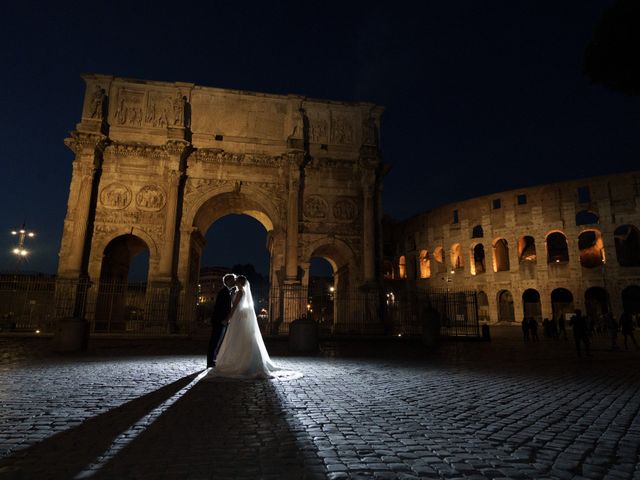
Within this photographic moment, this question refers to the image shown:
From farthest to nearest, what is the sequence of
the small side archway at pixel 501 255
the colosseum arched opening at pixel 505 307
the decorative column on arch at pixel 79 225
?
the small side archway at pixel 501 255 < the colosseum arched opening at pixel 505 307 < the decorative column on arch at pixel 79 225

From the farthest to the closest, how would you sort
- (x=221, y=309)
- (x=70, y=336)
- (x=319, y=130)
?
(x=319, y=130)
(x=70, y=336)
(x=221, y=309)

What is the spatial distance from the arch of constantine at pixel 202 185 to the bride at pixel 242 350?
420 inches

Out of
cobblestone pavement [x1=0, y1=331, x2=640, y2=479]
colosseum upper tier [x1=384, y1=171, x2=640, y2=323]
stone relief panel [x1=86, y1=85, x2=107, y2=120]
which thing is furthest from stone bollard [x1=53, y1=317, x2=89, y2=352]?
colosseum upper tier [x1=384, y1=171, x2=640, y2=323]

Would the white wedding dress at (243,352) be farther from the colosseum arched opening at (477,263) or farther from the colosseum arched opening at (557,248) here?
the colosseum arched opening at (557,248)

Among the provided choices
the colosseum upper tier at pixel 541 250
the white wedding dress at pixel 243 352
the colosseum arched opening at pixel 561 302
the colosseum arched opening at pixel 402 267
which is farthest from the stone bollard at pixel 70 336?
the colosseum arched opening at pixel 402 267

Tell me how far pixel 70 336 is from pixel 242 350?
22.5ft

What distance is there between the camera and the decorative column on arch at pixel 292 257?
57.9 ft

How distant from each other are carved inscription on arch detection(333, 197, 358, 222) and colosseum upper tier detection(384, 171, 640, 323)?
58.6 ft

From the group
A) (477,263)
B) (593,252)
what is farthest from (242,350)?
(593,252)

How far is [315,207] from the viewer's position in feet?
66.2

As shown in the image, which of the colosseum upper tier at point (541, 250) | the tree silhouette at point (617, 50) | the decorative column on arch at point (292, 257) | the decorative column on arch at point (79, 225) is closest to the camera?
the tree silhouette at point (617, 50)

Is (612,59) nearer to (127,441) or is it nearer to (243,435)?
(243,435)

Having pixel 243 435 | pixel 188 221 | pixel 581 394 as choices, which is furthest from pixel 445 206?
pixel 243 435

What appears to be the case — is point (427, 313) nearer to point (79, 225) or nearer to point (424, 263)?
point (79, 225)
